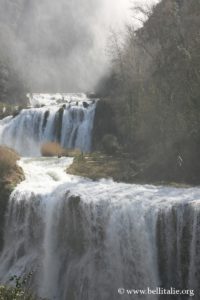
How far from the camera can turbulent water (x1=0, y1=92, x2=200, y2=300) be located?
17000 mm

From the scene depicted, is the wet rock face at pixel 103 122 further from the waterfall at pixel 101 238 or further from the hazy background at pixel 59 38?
the hazy background at pixel 59 38

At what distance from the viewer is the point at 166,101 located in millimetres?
31094

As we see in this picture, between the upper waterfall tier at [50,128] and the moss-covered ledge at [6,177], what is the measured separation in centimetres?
1552

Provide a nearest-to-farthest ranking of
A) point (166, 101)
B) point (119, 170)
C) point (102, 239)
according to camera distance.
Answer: point (102, 239)
point (119, 170)
point (166, 101)

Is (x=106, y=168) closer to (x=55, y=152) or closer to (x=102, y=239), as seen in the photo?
(x=55, y=152)

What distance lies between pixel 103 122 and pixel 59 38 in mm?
79012

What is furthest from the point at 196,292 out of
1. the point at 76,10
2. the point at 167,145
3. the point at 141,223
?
the point at 76,10

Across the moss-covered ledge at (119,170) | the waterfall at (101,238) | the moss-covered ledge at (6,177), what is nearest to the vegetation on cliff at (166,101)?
the moss-covered ledge at (119,170)

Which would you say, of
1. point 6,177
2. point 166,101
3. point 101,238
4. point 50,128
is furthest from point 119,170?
point 50,128

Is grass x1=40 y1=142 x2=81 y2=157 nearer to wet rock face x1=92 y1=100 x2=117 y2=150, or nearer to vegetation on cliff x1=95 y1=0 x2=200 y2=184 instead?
vegetation on cliff x1=95 y1=0 x2=200 y2=184

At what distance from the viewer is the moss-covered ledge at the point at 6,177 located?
891 inches

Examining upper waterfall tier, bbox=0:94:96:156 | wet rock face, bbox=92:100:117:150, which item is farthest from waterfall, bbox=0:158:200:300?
upper waterfall tier, bbox=0:94:96:156

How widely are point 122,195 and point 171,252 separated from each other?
3.79 metres

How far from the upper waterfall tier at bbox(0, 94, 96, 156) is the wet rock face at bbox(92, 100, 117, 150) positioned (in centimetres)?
50
